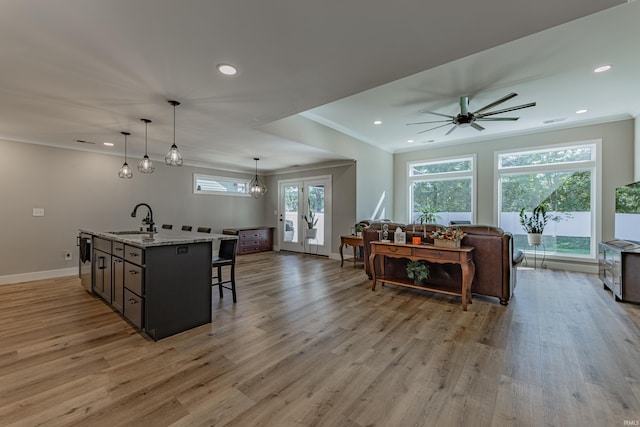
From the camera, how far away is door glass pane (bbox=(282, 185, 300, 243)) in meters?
7.90

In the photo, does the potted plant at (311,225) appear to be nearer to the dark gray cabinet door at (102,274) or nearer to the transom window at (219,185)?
the transom window at (219,185)

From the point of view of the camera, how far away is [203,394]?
1.80 meters

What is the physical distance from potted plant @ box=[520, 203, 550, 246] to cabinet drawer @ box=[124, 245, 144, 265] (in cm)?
665

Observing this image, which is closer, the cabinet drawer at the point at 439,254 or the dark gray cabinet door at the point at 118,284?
the dark gray cabinet door at the point at 118,284

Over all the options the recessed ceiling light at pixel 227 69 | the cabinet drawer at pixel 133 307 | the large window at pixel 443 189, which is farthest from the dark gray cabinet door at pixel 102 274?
the large window at pixel 443 189

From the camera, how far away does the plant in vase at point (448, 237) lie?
348cm

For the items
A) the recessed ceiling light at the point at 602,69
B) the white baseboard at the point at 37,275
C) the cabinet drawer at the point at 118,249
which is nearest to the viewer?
the cabinet drawer at the point at 118,249

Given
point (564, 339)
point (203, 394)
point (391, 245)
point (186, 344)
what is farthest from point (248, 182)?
point (564, 339)

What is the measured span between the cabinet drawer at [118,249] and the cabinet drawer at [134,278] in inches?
6.5

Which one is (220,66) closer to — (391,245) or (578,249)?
(391,245)

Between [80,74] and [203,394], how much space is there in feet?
9.82

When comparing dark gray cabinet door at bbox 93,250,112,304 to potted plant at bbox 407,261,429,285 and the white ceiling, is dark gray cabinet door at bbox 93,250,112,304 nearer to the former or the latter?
the white ceiling

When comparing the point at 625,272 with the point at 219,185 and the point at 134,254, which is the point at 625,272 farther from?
the point at 219,185

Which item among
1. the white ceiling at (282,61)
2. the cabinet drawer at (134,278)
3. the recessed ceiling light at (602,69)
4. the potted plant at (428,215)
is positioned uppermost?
the recessed ceiling light at (602,69)
